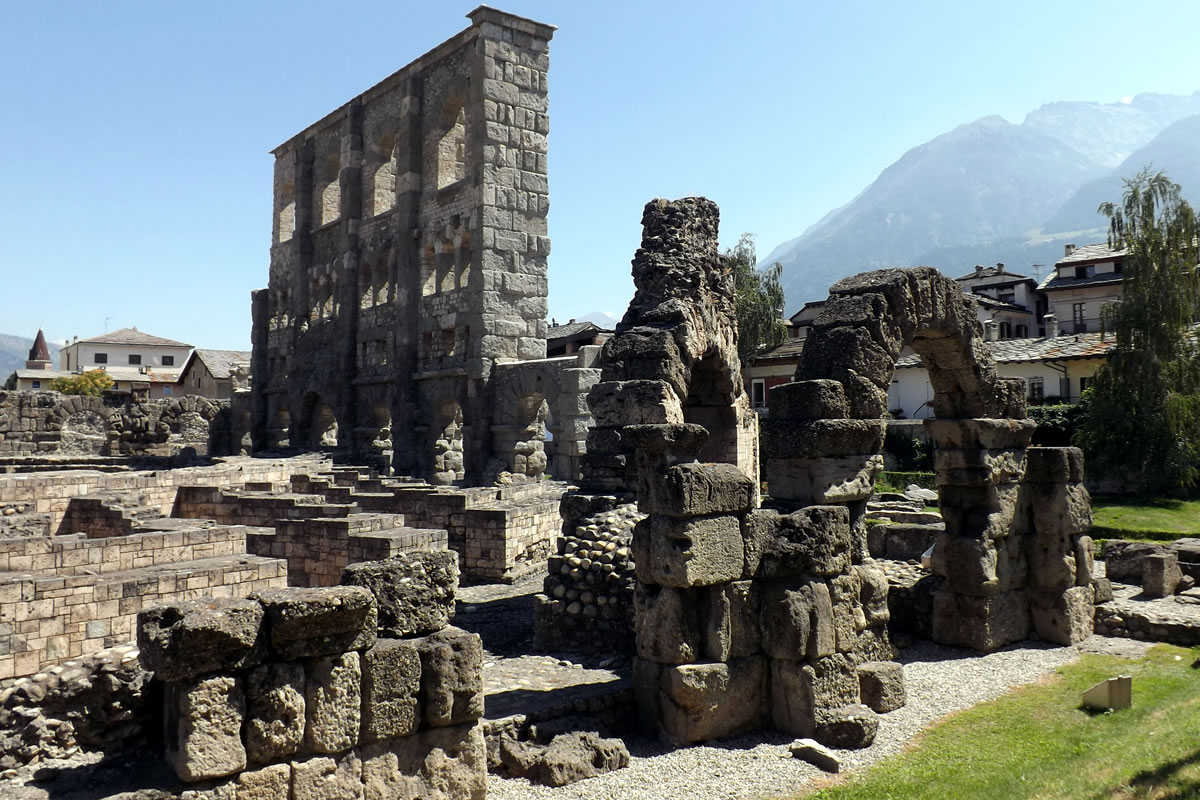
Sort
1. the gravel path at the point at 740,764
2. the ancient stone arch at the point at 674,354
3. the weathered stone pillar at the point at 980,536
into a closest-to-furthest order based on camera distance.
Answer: the gravel path at the point at 740,764, the weathered stone pillar at the point at 980,536, the ancient stone arch at the point at 674,354

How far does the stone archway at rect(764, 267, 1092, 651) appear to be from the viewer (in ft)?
31.2

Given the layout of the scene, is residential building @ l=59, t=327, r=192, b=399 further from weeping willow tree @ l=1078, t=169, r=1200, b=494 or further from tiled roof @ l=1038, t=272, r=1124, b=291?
weeping willow tree @ l=1078, t=169, r=1200, b=494

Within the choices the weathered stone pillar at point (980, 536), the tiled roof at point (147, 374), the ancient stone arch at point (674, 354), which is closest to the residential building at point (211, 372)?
the tiled roof at point (147, 374)

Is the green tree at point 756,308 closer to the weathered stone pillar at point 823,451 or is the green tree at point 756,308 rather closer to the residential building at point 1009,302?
the residential building at point 1009,302

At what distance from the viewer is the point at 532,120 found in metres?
25.2

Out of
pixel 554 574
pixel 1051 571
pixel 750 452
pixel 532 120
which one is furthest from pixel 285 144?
pixel 1051 571

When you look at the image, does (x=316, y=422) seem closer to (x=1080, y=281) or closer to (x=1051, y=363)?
(x=1051, y=363)

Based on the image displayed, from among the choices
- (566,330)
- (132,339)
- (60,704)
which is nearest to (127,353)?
(132,339)

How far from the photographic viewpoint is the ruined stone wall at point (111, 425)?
33562 mm

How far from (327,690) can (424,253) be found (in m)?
22.4

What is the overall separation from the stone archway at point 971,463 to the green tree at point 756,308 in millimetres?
29412

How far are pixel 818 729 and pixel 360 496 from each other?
34.8 feet

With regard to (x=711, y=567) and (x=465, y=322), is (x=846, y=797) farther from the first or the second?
(x=465, y=322)

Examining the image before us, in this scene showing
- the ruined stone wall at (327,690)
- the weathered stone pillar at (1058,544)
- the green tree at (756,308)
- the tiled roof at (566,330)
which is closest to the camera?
the ruined stone wall at (327,690)
